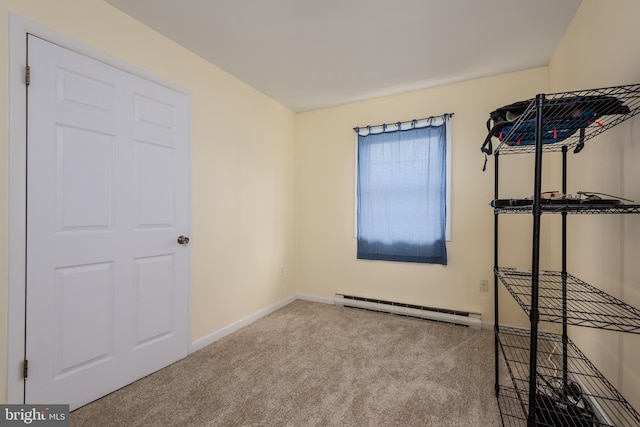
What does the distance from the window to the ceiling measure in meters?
0.55

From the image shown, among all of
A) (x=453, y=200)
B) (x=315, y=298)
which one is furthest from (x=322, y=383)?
Answer: (x=453, y=200)

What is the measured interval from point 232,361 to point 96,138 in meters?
1.86

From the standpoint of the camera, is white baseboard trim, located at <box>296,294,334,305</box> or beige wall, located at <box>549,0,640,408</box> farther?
white baseboard trim, located at <box>296,294,334,305</box>

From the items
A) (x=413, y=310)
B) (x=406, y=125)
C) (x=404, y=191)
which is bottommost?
(x=413, y=310)

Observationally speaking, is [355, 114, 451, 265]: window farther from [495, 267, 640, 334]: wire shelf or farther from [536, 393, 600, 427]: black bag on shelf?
[536, 393, 600, 427]: black bag on shelf

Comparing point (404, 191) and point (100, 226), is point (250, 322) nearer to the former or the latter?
point (100, 226)

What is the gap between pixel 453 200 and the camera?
9.91ft

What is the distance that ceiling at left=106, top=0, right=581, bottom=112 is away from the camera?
1.92 meters

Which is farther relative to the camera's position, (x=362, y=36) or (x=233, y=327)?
(x=233, y=327)

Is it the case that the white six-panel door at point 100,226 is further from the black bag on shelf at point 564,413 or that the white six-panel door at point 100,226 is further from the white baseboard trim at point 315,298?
the black bag on shelf at point 564,413

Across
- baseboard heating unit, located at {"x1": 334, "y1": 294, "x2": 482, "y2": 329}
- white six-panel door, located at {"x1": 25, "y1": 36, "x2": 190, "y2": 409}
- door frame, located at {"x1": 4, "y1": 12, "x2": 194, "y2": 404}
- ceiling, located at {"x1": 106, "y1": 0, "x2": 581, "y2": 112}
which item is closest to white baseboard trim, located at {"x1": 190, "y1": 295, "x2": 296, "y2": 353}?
white six-panel door, located at {"x1": 25, "y1": 36, "x2": 190, "y2": 409}

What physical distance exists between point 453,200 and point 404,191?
0.51 metres

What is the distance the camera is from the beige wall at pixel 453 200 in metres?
2.86

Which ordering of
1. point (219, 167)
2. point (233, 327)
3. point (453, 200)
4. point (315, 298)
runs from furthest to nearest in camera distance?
point (315, 298) < point (453, 200) < point (233, 327) < point (219, 167)
